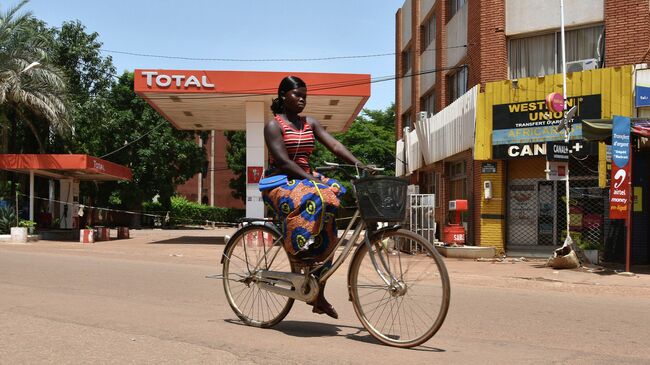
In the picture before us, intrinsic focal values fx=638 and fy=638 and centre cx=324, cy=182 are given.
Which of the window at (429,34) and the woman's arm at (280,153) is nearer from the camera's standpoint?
the woman's arm at (280,153)

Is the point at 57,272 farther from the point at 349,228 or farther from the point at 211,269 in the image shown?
the point at 349,228

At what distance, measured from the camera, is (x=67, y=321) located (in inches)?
222

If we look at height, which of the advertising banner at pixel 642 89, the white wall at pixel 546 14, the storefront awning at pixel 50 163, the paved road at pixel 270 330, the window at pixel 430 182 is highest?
the white wall at pixel 546 14

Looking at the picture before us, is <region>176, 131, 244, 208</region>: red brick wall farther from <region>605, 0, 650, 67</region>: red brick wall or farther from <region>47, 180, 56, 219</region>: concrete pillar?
<region>605, 0, 650, 67</region>: red brick wall

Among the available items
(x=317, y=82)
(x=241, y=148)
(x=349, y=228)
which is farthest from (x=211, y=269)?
(x=241, y=148)

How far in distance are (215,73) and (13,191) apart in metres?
12.5

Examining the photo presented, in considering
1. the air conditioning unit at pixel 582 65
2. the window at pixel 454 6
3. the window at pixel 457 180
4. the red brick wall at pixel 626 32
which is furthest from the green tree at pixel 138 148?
the red brick wall at pixel 626 32

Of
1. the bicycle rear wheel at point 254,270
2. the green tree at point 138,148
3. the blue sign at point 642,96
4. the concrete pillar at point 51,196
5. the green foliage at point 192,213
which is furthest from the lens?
the green foliage at point 192,213

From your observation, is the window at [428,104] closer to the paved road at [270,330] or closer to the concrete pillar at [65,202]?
the paved road at [270,330]

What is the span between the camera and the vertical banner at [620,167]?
12.3 meters

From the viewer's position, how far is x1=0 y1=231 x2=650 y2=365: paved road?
14.4ft

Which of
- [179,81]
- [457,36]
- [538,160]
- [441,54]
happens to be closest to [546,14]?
[538,160]

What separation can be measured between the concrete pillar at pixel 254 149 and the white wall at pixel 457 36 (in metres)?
6.79

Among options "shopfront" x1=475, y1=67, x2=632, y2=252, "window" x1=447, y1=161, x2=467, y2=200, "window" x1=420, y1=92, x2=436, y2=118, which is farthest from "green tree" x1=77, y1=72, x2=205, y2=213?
"shopfront" x1=475, y1=67, x2=632, y2=252
